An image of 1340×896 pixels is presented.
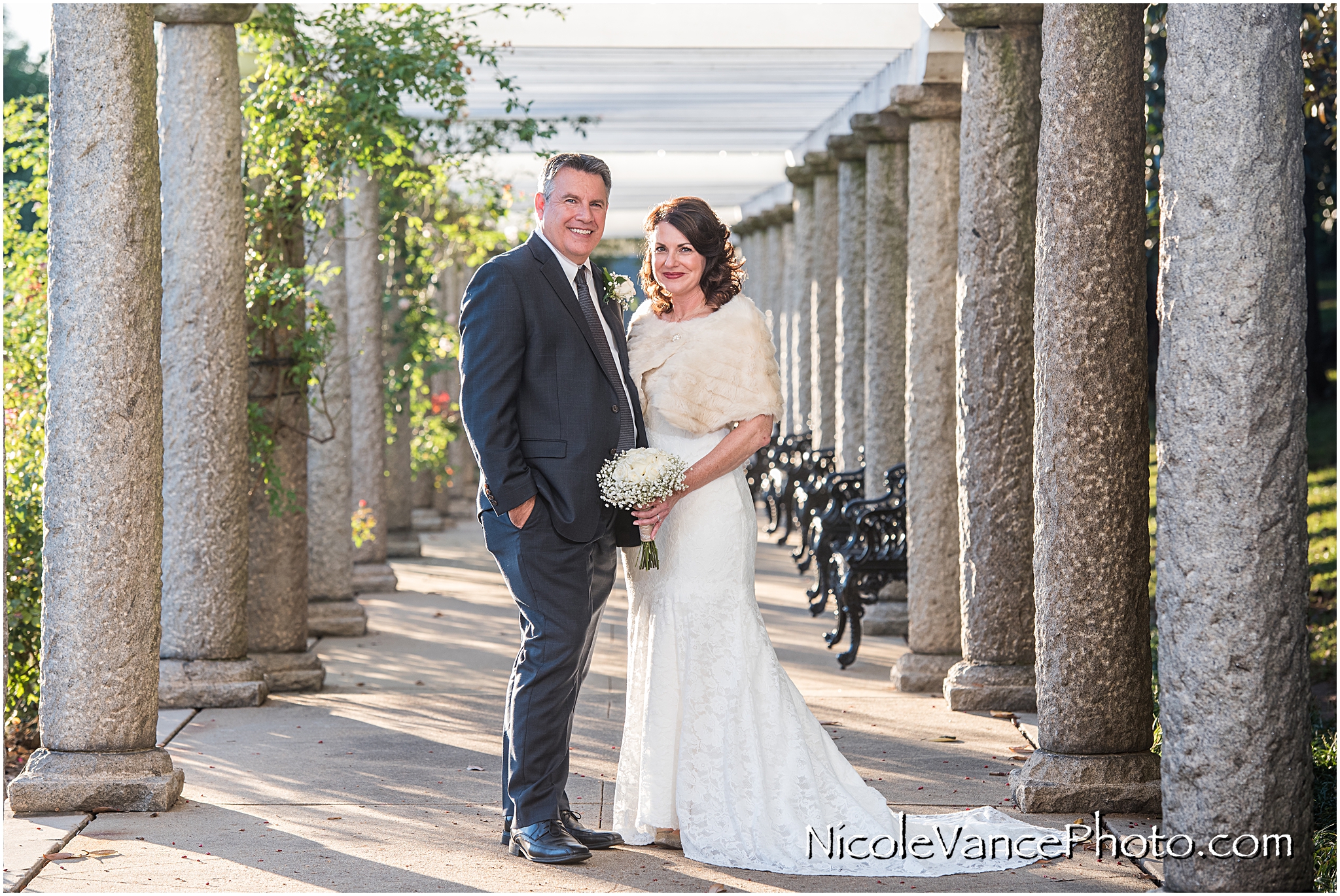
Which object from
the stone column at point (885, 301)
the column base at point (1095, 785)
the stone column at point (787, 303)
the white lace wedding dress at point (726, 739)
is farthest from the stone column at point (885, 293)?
the stone column at point (787, 303)

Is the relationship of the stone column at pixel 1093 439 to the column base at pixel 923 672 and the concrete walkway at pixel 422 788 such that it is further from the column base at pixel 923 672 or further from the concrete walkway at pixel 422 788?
the column base at pixel 923 672

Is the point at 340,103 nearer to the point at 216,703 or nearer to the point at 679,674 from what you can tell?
the point at 216,703

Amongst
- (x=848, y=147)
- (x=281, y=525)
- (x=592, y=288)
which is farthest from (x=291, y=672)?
(x=848, y=147)

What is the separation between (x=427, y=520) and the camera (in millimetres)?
17516

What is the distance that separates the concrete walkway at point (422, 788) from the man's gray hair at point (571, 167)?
2.13 m

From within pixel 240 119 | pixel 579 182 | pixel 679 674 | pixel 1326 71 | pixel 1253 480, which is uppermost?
pixel 1326 71

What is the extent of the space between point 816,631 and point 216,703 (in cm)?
420

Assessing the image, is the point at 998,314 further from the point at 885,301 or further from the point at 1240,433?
the point at 885,301

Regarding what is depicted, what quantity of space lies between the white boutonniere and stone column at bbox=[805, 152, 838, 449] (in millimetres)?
9386

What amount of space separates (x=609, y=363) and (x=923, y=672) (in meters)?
3.71

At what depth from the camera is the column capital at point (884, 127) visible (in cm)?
1037

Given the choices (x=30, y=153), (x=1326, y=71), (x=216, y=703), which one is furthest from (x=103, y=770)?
(x=1326, y=71)

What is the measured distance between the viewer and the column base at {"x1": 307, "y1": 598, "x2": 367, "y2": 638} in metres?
9.65

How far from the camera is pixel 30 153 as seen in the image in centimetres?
855
